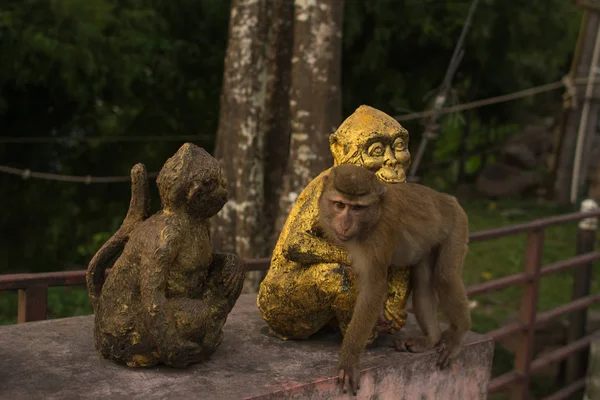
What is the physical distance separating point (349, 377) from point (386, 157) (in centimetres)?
92

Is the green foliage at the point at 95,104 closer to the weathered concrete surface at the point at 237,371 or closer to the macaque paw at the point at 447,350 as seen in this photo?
the weathered concrete surface at the point at 237,371

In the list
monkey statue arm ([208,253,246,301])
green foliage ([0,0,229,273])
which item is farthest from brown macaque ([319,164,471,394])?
green foliage ([0,0,229,273])

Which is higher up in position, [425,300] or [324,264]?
[324,264]

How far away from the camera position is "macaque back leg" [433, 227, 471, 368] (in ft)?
9.85

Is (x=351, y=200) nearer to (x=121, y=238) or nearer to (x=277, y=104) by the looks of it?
(x=121, y=238)

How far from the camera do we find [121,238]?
2.75 meters

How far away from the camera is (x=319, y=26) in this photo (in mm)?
4848

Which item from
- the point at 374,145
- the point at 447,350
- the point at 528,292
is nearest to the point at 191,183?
the point at 374,145

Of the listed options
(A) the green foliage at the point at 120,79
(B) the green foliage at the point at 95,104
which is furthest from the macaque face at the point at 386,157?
(B) the green foliage at the point at 95,104

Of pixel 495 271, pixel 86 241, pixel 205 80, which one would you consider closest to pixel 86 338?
pixel 86 241

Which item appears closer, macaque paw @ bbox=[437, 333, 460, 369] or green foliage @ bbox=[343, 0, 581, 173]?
macaque paw @ bbox=[437, 333, 460, 369]

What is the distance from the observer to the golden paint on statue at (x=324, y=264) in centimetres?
284

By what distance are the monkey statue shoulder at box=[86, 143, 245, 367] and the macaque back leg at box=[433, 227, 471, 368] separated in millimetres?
892

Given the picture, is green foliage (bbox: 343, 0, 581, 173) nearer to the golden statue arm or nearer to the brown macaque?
the brown macaque
